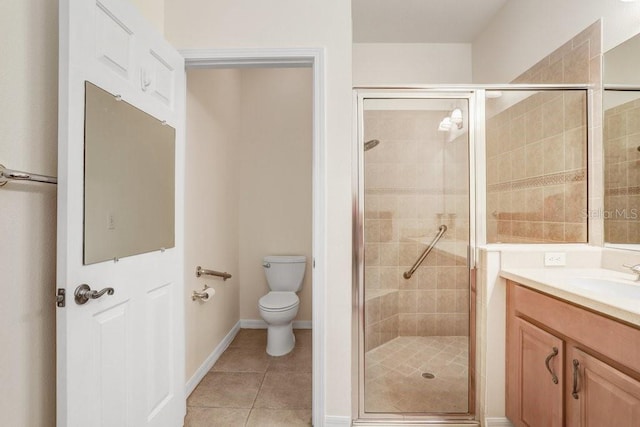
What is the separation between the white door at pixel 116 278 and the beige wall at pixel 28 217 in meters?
0.11

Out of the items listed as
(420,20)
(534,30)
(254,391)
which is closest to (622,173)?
(534,30)

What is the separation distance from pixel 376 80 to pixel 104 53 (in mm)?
2366

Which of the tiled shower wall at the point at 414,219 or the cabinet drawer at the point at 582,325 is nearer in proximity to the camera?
the cabinet drawer at the point at 582,325

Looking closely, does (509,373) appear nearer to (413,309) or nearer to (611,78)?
(413,309)

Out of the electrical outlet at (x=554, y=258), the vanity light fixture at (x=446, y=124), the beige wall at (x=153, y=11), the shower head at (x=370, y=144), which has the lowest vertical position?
the electrical outlet at (x=554, y=258)

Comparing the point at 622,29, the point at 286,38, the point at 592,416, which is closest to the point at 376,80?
the point at 286,38

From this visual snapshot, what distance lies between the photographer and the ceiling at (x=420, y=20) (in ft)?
7.82

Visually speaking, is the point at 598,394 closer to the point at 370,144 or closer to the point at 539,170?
the point at 539,170

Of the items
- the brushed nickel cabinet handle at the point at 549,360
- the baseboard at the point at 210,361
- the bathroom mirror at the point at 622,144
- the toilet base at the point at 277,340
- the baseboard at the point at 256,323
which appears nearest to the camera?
the brushed nickel cabinet handle at the point at 549,360

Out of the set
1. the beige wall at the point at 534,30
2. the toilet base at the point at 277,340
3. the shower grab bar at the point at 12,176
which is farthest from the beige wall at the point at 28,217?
the beige wall at the point at 534,30

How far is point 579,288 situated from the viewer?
119 centimetres

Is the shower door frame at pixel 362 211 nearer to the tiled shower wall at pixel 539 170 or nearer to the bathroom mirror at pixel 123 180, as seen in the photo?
the tiled shower wall at pixel 539 170

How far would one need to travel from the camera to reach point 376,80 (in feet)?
9.62

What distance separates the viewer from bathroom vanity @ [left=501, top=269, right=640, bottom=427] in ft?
3.19
